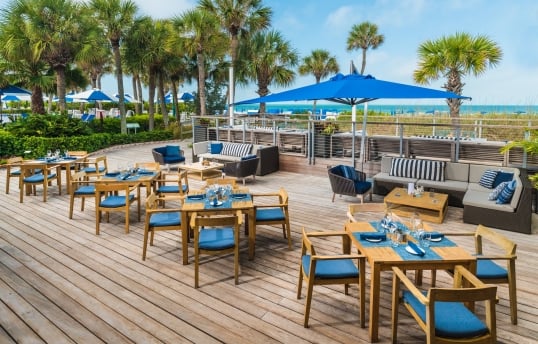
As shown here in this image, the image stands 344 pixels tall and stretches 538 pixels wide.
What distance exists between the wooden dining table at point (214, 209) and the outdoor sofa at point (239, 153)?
459cm

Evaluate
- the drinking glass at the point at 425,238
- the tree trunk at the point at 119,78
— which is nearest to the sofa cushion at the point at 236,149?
the drinking glass at the point at 425,238

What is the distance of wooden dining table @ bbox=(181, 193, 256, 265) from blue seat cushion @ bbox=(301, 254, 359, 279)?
1173 millimetres

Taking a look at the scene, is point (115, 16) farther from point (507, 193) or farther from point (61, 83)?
point (507, 193)

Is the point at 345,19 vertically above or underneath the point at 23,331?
above

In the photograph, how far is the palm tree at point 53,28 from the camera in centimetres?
1323

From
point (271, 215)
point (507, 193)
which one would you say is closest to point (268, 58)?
point (507, 193)

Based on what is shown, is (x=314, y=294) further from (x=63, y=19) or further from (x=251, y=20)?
(x=251, y=20)

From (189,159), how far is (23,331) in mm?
9775

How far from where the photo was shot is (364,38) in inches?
1121

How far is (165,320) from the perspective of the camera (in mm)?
3209

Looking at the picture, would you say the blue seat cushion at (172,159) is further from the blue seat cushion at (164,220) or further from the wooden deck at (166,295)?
the blue seat cushion at (164,220)

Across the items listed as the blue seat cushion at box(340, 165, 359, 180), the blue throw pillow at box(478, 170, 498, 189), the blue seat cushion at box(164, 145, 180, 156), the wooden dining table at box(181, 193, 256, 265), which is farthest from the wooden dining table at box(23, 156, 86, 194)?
the blue throw pillow at box(478, 170, 498, 189)

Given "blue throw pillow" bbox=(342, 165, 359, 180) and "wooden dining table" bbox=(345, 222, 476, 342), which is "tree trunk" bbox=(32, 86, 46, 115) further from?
"wooden dining table" bbox=(345, 222, 476, 342)

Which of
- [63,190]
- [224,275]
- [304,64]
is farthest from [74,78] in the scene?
[224,275]
